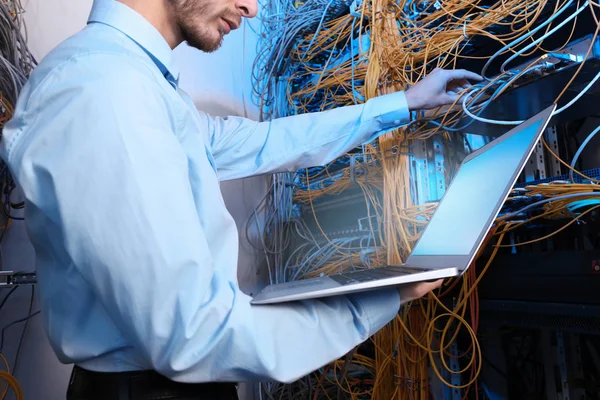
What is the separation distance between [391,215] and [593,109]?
489 mm

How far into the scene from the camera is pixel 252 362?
521mm

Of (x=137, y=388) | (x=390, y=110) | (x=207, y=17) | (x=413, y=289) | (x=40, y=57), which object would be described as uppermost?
(x=40, y=57)

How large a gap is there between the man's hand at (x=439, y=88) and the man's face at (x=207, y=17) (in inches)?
16.1

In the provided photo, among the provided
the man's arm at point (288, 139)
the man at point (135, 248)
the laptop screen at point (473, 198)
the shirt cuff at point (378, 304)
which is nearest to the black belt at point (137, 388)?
the man at point (135, 248)

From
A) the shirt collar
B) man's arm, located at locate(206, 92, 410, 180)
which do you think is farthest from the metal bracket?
the shirt collar

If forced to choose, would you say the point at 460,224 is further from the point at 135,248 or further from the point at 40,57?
the point at 40,57

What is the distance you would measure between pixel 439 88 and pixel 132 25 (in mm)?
644

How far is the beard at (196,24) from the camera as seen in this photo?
80 centimetres

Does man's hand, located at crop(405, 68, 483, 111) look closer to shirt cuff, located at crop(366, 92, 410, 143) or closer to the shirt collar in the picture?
shirt cuff, located at crop(366, 92, 410, 143)

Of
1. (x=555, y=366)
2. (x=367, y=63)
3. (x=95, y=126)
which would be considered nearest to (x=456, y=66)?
(x=367, y=63)

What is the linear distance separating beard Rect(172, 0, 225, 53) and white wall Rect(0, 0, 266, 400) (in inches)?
34.2

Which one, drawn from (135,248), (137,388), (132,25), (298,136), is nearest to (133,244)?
(135,248)

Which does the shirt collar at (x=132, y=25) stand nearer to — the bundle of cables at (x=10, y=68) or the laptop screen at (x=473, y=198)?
the laptop screen at (x=473, y=198)

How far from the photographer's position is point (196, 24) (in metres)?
0.83
